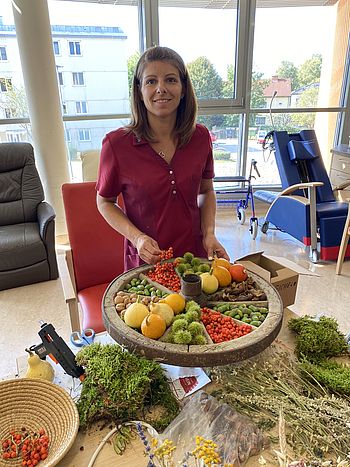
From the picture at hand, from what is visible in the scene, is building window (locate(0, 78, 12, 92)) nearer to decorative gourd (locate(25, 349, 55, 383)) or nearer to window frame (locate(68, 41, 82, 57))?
window frame (locate(68, 41, 82, 57))

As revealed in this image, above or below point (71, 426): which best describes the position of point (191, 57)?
above

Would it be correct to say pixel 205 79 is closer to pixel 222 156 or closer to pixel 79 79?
pixel 222 156

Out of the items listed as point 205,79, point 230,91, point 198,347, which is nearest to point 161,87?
point 198,347

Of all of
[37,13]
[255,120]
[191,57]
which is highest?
[37,13]

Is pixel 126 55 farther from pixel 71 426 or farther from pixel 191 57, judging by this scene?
pixel 71 426

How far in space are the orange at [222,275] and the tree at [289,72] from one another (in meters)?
4.15

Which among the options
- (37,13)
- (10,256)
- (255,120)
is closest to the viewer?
(10,256)

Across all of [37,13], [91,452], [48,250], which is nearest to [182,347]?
[91,452]

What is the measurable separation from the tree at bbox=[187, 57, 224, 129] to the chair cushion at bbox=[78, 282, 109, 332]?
3265 millimetres

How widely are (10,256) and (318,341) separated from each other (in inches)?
A: 101

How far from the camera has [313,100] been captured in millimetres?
4703

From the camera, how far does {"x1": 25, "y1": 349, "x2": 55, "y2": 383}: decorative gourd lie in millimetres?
973

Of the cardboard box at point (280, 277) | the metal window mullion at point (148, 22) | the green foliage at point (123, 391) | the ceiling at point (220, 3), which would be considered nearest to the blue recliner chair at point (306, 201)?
the ceiling at point (220, 3)

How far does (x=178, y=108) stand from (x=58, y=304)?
1899 mm
